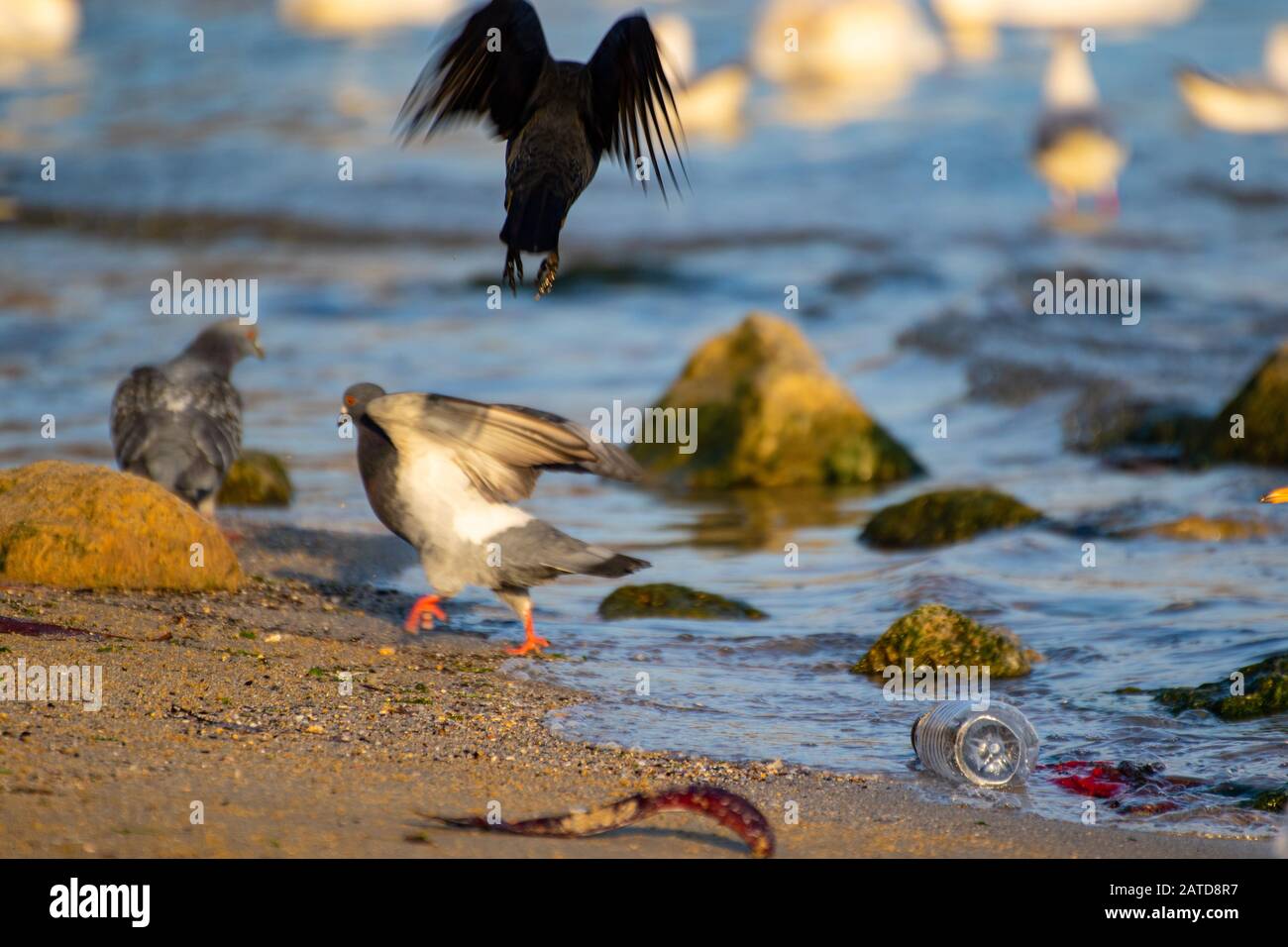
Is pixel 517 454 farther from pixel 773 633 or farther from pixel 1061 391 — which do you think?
pixel 1061 391

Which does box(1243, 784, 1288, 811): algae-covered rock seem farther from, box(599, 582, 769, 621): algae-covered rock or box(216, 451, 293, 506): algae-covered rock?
box(216, 451, 293, 506): algae-covered rock

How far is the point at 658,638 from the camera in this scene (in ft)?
20.9

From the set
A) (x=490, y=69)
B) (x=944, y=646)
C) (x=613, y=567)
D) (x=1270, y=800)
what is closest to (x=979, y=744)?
(x=1270, y=800)

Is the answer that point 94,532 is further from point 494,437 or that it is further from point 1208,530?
point 1208,530

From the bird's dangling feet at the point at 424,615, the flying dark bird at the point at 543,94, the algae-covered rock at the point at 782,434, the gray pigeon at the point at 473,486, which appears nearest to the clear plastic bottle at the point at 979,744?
the gray pigeon at the point at 473,486

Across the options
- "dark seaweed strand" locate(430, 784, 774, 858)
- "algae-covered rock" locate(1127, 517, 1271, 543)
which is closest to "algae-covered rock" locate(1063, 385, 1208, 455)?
"algae-covered rock" locate(1127, 517, 1271, 543)

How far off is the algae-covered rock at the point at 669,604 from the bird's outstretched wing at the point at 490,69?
2421 mm

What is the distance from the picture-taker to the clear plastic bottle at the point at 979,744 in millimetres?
4785

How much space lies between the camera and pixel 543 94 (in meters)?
4.74

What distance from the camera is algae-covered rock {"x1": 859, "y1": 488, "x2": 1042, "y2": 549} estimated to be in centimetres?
779

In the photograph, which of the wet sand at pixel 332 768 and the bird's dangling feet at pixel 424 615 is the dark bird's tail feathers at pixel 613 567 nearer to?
the wet sand at pixel 332 768

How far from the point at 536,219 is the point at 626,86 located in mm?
685

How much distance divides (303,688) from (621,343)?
26.3 ft
